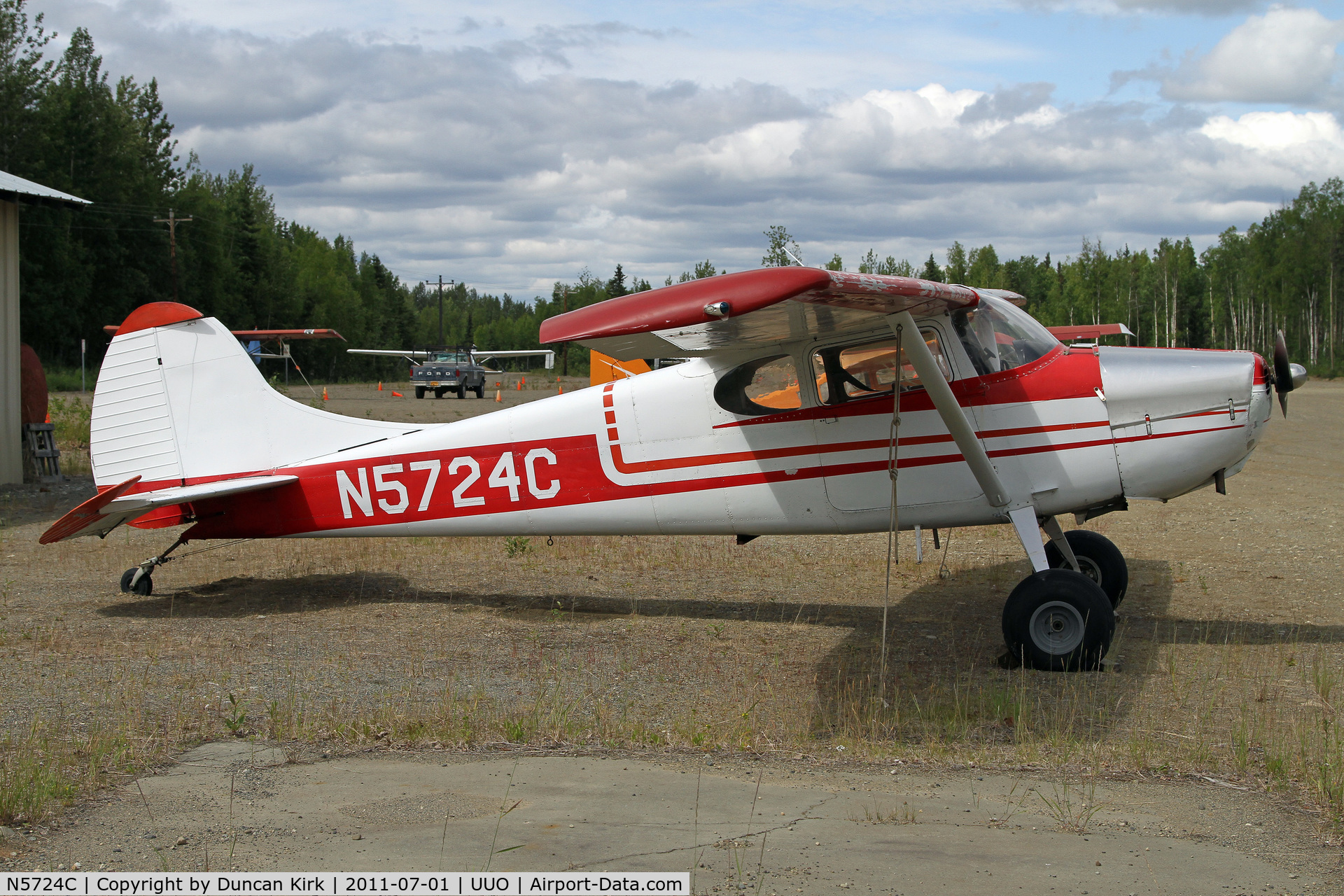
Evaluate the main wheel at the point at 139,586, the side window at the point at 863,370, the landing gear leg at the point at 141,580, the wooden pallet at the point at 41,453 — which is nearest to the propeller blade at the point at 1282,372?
the side window at the point at 863,370

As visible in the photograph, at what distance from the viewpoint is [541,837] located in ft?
12.8

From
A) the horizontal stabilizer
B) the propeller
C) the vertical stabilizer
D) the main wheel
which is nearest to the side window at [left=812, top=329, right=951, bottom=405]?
the propeller

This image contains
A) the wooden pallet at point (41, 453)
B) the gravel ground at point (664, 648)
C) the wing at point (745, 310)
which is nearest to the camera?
the wing at point (745, 310)

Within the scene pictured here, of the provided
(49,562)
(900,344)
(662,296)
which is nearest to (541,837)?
(662,296)

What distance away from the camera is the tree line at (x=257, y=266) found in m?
53.0

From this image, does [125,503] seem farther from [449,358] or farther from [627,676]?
[449,358]

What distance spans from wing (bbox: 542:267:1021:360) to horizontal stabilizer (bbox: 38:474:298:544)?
13.1 ft

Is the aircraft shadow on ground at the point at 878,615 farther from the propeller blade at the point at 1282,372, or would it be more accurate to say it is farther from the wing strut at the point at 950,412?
the propeller blade at the point at 1282,372

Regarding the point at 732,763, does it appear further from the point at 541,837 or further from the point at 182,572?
the point at 182,572

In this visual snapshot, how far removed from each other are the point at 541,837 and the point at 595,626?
162 inches

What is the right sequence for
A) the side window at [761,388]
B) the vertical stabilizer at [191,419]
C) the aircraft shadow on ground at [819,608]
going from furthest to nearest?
1. the vertical stabilizer at [191,419]
2. the aircraft shadow on ground at [819,608]
3. the side window at [761,388]

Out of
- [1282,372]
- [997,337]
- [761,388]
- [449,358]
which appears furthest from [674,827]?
[449,358]

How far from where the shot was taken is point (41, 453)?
16.6m

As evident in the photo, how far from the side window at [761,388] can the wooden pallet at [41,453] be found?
13.8 m
